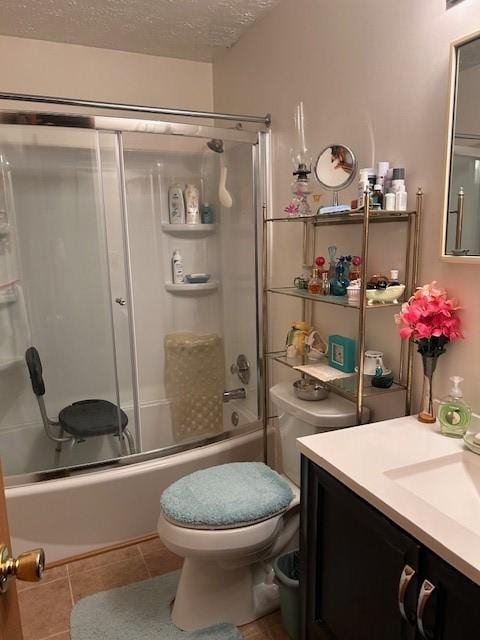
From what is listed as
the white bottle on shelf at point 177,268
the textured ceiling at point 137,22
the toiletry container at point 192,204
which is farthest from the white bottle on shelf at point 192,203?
the textured ceiling at point 137,22

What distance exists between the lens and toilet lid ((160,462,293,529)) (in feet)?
4.88

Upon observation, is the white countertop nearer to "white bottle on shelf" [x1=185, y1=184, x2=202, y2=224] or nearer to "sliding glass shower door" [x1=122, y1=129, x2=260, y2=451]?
"sliding glass shower door" [x1=122, y1=129, x2=260, y2=451]

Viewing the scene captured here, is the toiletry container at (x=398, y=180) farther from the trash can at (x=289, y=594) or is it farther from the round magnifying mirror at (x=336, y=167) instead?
the trash can at (x=289, y=594)

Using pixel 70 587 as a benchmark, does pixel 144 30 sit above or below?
above

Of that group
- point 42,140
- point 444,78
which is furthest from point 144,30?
point 444,78

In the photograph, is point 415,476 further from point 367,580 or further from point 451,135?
point 451,135

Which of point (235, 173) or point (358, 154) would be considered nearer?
point (358, 154)

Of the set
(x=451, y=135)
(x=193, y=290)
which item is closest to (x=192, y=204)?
(x=193, y=290)

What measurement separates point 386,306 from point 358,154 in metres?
0.60

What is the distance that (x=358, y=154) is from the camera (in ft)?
5.66

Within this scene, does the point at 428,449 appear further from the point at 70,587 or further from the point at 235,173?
the point at 235,173

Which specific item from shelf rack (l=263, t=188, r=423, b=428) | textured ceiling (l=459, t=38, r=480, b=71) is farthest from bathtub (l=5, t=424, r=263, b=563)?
textured ceiling (l=459, t=38, r=480, b=71)

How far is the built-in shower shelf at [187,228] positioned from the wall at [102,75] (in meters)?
0.73

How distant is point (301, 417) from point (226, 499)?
396 mm
